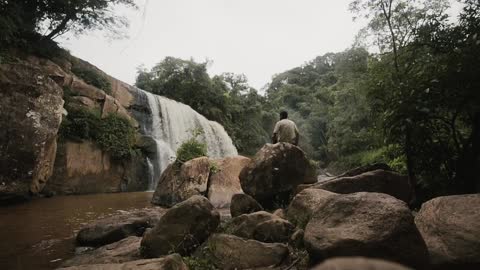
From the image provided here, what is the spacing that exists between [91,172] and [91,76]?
6.64 meters

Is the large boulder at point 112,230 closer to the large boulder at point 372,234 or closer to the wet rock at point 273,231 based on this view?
the wet rock at point 273,231

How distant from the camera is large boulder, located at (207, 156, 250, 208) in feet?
33.2

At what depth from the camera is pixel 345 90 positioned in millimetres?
26109

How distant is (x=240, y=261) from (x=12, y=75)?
30.2ft

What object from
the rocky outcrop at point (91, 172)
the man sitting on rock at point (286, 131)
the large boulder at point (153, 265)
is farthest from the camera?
the rocky outcrop at point (91, 172)

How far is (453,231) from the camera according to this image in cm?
362

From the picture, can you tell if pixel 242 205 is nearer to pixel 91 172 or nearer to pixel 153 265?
pixel 153 265

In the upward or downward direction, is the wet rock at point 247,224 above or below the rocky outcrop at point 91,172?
below

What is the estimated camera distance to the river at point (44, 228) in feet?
15.7

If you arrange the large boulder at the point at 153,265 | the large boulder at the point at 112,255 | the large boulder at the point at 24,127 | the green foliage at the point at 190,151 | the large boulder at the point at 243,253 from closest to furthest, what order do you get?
the large boulder at the point at 153,265
the large boulder at the point at 243,253
the large boulder at the point at 112,255
the large boulder at the point at 24,127
the green foliage at the point at 190,151

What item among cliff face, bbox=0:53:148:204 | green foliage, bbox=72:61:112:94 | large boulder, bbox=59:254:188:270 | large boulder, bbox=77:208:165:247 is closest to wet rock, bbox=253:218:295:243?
large boulder, bbox=59:254:188:270

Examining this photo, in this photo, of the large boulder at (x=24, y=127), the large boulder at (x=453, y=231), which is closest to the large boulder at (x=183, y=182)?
the large boulder at (x=24, y=127)

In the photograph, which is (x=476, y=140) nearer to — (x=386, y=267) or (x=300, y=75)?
(x=386, y=267)

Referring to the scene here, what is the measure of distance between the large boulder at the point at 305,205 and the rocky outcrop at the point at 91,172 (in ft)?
34.3
